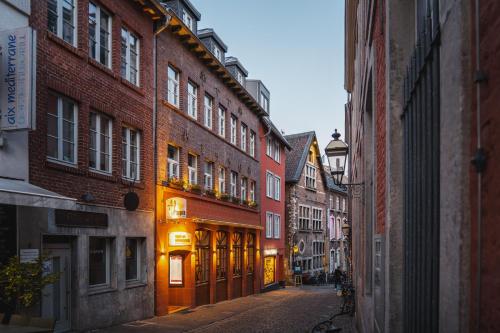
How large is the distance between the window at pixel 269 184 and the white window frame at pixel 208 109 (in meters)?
10.8

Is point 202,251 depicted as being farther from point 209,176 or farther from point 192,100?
point 192,100

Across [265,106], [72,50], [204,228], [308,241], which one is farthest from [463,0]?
[308,241]

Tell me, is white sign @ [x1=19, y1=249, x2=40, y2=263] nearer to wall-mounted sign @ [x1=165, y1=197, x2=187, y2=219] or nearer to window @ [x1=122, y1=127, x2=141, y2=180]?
window @ [x1=122, y1=127, x2=141, y2=180]

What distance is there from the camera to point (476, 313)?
6.42 ft

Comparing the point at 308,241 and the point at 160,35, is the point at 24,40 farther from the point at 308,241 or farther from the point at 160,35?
the point at 308,241

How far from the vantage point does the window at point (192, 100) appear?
21.2 meters

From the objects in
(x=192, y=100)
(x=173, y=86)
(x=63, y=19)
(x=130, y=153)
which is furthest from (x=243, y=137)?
(x=63, y=19)

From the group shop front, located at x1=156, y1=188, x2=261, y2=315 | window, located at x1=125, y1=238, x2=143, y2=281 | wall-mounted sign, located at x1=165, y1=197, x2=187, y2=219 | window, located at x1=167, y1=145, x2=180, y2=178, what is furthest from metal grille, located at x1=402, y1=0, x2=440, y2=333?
window, located at x1=167, y1=145, x2=180, y2=178

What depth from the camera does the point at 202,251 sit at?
22.1m

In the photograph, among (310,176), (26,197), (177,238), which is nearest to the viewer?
(26,197)

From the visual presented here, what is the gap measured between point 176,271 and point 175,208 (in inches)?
149

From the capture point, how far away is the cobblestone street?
15.6 m

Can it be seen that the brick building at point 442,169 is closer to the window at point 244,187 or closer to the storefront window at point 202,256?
the storefront window at point 202,256

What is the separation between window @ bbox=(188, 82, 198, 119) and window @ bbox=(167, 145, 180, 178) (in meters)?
2.22
